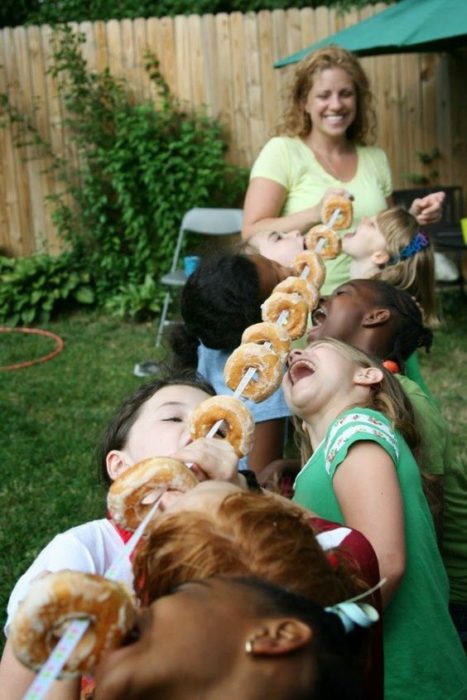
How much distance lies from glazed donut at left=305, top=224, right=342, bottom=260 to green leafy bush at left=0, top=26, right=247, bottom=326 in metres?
5.51

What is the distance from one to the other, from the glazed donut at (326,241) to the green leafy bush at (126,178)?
5511mm

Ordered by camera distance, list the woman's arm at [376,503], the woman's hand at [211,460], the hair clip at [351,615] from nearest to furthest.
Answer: the hair clip at [351,615]
the woman's hand at [211,460]
the woman's arm at [376,503]

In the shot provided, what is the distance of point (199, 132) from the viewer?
895 centimetres

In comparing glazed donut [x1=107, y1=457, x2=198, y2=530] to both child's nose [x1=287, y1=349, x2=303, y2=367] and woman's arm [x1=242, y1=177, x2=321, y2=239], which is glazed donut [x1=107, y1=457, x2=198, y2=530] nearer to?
child's nose [x1=287, y1=349, x2=303, y2=367]

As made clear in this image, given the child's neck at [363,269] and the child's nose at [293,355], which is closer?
the child's nose at [293,355]

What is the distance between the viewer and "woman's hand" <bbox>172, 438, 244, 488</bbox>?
4.92ft

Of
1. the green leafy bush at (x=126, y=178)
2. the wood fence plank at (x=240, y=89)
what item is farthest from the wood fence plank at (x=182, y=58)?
the wood fence plank at (x=240, y=89)

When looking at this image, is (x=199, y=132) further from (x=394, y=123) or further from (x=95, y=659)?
(x=95, y=659)

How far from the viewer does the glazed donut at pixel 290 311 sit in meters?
2.55

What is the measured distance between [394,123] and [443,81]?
26.4 inches

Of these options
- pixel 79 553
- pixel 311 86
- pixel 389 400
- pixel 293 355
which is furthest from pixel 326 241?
pixel 79 553

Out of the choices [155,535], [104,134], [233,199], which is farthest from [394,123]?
[155,535]

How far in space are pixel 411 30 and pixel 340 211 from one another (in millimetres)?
3816

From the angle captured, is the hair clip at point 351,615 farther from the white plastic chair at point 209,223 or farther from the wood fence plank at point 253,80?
the wood fence plank at point 253,80
